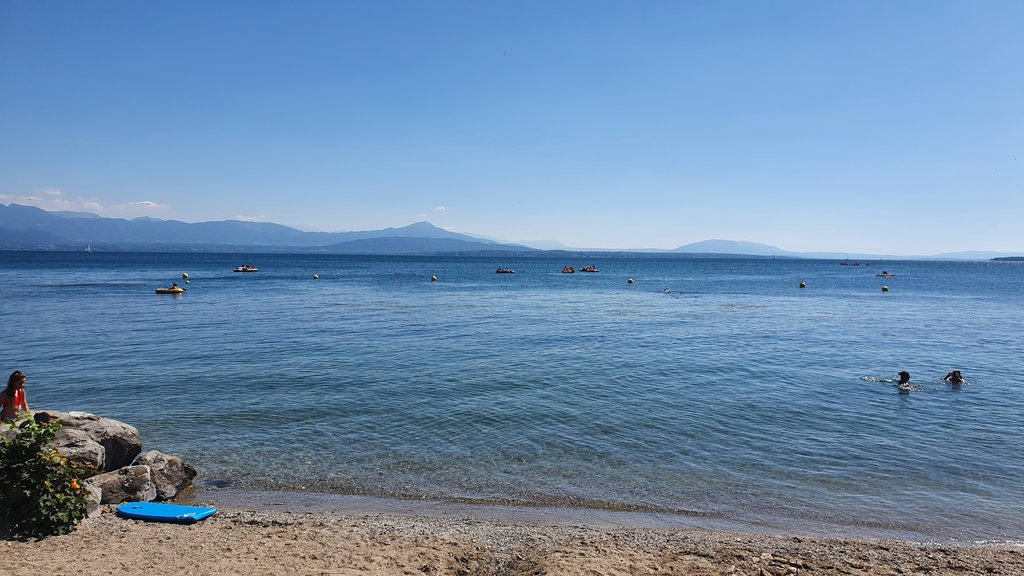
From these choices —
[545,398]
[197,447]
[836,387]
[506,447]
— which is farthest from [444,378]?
[836,387]

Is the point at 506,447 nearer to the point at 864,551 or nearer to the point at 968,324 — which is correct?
the point at 864,551

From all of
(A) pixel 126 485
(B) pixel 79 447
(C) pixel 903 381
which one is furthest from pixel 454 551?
(C) pixel 903 381

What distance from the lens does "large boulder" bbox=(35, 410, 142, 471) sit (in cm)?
1106

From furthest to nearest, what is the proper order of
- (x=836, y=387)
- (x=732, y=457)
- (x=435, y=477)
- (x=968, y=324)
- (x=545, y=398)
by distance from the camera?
1. (x=968, y=324)
2. (x=836, y=387)
3. (x=545, y=398)
4. (x=732, y=457)
5. (x=435, y=477)

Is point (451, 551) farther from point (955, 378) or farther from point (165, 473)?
point (955, 378)

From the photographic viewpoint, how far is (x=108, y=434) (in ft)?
37.0

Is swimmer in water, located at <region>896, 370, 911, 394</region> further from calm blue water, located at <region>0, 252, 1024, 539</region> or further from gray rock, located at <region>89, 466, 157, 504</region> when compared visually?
gray rock, located at <region>89, 466, 157, 504</region>

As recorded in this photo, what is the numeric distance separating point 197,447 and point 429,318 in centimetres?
→ 2518

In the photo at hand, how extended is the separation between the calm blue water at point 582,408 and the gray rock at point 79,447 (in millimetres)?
2144

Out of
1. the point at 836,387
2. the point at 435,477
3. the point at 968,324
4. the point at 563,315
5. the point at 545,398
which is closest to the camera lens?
the point at 435,477

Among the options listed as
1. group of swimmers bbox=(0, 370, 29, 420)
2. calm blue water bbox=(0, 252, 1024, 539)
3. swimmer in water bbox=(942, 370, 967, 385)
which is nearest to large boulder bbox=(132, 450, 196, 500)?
calm blue water bbox=(0, 252, 1024, 539)

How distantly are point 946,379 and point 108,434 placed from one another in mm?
24590

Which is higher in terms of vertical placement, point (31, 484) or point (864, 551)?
point (31, 484)

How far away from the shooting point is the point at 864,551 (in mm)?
8836
